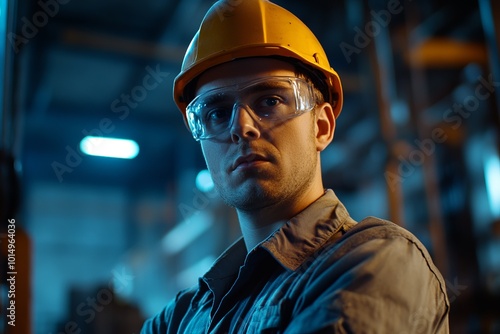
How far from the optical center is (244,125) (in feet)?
6.22

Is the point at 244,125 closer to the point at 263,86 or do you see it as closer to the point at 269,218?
the point at 263,86

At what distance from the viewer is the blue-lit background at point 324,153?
17.3 ft

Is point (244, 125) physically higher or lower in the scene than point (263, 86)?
lower

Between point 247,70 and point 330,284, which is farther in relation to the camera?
point 247,70

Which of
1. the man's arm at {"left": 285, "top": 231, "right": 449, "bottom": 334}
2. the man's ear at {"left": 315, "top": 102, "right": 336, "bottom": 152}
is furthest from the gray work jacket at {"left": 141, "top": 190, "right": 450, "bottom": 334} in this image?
the man's ear at {"left": 315, "top": 102, "right": 336, "bottom": 152}

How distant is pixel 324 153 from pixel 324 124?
18.1 ft

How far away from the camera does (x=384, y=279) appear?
1.38 m

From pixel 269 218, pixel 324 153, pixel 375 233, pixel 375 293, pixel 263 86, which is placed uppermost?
pixel 324 153

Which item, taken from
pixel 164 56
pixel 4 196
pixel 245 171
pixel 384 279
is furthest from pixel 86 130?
pixel 384 279

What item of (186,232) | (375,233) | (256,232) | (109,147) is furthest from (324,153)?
(375,233)

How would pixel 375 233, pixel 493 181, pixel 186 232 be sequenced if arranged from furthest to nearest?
pixel 186 232 → pixel 493 181 → pixel 375 233

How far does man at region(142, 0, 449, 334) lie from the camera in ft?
4.59

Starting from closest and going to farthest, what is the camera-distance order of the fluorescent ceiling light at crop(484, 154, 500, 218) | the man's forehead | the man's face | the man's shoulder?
1. the man's shoulder
2. the man's face
3. the man's forehead
4. the fluorescent ceiling light at crop(484, 154, 500, 218)

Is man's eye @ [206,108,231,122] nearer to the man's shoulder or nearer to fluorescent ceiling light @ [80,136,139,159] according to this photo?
the man's shoulder
